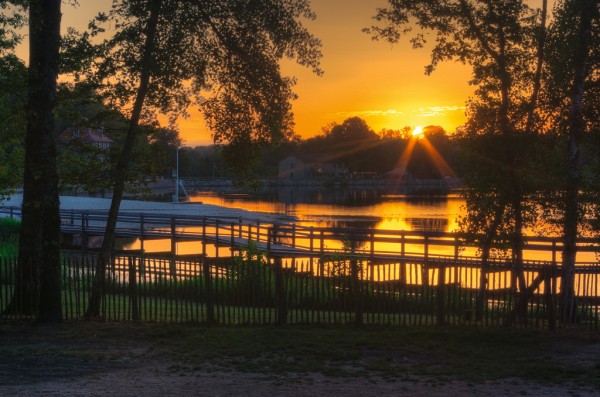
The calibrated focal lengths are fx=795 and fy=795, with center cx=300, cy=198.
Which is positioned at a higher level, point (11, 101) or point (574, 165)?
point (11, 101)

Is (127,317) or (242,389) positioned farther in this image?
(127,317)

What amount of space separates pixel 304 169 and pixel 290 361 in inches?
7118

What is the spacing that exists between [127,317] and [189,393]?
785cm

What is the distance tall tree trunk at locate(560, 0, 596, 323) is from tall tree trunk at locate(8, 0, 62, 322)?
1136 cm

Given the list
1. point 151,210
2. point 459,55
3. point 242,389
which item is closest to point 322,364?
point 242,389

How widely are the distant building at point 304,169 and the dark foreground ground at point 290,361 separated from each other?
17704 centimetres

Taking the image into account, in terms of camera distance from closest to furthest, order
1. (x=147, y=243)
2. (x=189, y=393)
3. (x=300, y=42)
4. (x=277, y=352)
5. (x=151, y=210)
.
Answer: (x=189, y=393), (x=277, y=352), (x=300, y=42), (x=147, y=243), (x=151, y=210)

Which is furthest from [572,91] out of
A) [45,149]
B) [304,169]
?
[304,169]

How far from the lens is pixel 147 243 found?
169ft

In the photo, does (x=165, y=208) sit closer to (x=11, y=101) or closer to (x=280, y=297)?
(x=11, y=101)

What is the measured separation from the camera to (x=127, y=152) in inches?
722

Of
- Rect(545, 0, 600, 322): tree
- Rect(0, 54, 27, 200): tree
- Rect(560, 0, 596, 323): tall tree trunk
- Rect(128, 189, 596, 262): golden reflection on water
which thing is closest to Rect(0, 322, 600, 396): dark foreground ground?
Rect(560, 0, 596, 323): tall tree trunk

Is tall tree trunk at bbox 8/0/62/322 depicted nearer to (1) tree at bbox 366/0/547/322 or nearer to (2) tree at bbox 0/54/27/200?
(2) tree at bbox 0/54/27/200

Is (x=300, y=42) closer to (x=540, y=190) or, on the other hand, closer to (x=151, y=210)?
(x=540, y=190)
